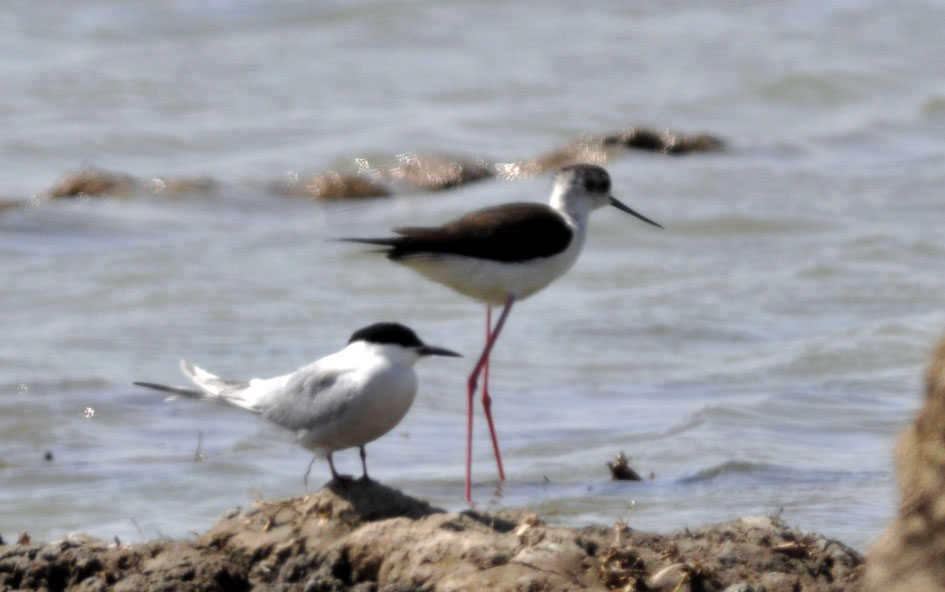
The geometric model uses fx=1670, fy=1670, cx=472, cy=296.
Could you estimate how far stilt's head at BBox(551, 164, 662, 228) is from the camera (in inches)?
365

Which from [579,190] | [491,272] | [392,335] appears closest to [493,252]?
[491,272]

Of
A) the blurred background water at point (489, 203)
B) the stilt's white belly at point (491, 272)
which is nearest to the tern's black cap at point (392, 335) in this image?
the blurred background water at point (489, 203)

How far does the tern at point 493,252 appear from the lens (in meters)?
8.29

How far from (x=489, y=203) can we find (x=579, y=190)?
732 cm

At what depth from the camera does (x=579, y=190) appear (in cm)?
932

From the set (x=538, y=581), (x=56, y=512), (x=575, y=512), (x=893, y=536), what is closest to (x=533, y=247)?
(x=575, y=512)

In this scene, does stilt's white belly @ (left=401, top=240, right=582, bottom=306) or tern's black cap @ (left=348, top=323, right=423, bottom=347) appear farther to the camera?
stilt's white belly @ (left=401, top=240, right=582, bottom=306)

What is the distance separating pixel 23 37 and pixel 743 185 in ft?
40.9

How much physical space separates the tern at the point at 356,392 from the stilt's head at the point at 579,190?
3402 mm

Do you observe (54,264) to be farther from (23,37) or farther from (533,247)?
(23,37)

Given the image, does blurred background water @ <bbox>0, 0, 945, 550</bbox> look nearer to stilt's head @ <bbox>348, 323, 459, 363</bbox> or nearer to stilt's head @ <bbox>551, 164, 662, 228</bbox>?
stilt's head @ <bbox>551, 164, 662, 228</bbox>

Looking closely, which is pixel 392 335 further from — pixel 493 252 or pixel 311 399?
pixel 493 252

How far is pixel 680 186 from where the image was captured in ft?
58.1

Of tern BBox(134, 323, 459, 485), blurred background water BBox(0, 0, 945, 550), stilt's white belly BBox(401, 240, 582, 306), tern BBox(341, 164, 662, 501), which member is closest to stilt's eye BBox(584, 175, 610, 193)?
tern BBox(341, 164, 662, 501)
